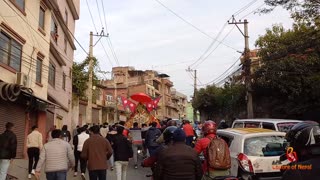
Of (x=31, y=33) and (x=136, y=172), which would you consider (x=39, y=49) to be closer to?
(x=31, y=33)

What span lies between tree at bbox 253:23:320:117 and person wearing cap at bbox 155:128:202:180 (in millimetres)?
20001

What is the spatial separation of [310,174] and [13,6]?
52.7ft

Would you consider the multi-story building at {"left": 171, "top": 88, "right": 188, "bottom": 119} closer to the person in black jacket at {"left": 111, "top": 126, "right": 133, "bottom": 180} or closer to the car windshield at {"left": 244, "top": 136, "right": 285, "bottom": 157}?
the person in black jacket at {"left": 111, "top": 126, "right": 133, "bottom": 180}

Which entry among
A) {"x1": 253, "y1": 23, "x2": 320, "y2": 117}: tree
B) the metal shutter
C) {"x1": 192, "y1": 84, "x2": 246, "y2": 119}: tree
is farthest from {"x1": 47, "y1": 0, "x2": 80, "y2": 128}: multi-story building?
{"x1": 192, "y1": 84, "x2": 246, "y2": 119}: tree

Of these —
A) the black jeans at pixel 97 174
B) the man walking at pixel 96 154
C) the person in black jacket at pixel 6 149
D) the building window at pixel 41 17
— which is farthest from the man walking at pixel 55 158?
the building window at pixel 41 17

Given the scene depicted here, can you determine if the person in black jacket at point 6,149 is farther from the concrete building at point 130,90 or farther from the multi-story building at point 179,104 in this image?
the multi-story building at point 179,104

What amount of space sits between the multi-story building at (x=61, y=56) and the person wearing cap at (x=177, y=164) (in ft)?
60.7

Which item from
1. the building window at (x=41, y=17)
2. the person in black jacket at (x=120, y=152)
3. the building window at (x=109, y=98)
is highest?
the building window at (x=41, y=17)

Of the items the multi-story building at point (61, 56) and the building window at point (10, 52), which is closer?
the building window at point (10, 52)

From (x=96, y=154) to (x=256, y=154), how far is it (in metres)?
3.52

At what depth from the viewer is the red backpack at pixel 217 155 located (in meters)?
6.58

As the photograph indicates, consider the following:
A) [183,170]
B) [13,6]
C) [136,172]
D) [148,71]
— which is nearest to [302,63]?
[136,172]

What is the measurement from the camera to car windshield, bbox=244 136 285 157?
29.1ft

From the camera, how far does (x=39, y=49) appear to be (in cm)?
2014
